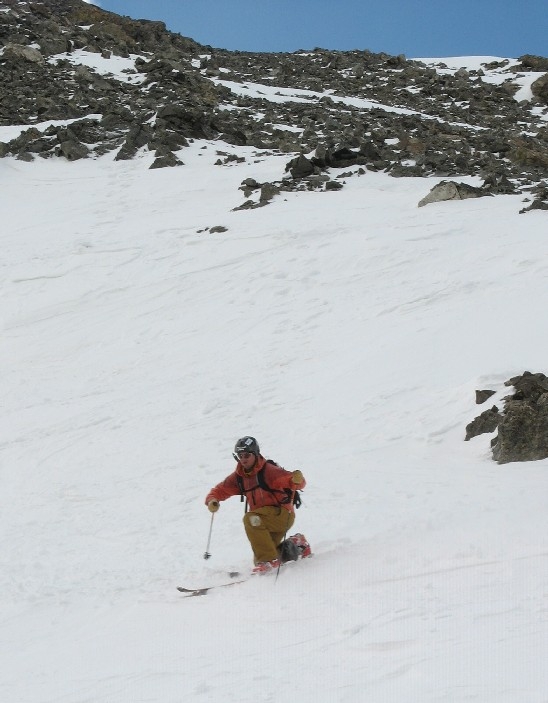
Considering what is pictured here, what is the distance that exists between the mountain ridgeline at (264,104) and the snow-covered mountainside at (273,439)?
7.04 feet

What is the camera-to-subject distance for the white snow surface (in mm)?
4977

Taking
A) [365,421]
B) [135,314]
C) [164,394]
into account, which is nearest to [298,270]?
[135,314]

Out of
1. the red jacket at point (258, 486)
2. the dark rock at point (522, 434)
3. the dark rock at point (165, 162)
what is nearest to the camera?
the red jacket at point (258, 486)

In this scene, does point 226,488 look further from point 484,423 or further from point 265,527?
point 484,423

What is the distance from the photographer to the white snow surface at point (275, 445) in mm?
4977

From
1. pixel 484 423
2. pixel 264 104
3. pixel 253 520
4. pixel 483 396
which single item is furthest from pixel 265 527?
pixel 264 104

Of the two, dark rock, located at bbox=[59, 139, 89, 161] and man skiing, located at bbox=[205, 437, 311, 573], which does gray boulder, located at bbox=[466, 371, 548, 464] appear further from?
dark rock, located at bbox=[59, 139, 89, 161]

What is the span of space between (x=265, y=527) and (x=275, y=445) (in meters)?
3.40

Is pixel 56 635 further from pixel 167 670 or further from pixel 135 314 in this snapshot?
pixel 135 314

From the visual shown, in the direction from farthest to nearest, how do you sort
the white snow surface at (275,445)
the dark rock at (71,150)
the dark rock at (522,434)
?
the dark rock at (71,150) → the dark rock at (522,434) → the white snow surface at (275,445)

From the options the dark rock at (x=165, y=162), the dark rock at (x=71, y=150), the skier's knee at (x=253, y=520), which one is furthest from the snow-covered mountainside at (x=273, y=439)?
the dark rock at (x=71, y=150)

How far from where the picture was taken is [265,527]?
665cm

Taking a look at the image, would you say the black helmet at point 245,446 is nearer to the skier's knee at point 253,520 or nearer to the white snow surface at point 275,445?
the skier's knee at point 253,520

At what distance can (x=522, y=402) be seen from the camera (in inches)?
325
